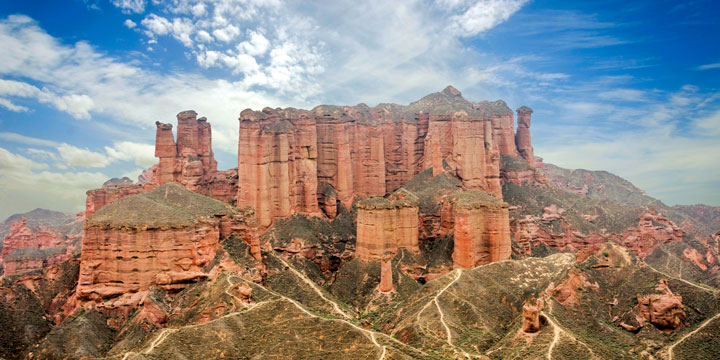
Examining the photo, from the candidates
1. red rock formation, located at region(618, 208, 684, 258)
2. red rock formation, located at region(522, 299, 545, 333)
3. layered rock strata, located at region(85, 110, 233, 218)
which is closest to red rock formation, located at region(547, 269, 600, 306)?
red rock formation, located at region(522, 299, 545, 333)

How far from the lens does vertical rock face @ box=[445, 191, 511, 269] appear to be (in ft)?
183

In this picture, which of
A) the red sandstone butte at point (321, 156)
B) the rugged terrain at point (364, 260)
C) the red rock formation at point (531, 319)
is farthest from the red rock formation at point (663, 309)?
the red sandstone butte at point (321, 156)

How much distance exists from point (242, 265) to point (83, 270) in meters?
14.7

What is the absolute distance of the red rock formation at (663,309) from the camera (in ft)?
105

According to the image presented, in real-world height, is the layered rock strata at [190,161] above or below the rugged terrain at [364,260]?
above

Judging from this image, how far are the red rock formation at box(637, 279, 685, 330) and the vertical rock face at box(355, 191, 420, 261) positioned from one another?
31.7m

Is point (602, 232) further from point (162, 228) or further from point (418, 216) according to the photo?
point (162, 228)

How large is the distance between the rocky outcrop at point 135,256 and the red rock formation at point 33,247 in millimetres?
33127

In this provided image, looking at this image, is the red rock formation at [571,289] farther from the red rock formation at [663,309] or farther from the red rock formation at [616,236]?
the red rock formation at [616,236]

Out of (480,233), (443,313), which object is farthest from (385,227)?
(443,313)

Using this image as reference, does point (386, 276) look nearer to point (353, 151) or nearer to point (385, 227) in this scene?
point (385, 227)

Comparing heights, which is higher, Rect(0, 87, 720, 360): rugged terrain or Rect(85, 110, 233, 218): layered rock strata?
Rect(85, 110, 233, 218): layered rock strata

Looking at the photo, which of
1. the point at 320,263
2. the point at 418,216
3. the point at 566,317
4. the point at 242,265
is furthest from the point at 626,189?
the point at 242,265

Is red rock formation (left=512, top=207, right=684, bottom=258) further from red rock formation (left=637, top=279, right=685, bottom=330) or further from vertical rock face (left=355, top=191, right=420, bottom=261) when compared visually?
red rock formation (left=637, top=279, right=685, bottom=330)
